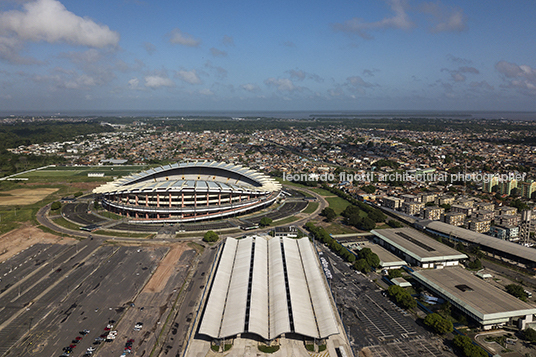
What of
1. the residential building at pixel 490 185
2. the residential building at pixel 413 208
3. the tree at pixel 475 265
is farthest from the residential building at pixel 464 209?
the residential building at pixel 490 185

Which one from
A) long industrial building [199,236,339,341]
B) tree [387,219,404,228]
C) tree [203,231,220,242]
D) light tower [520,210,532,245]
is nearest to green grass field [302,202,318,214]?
tree [387,219,404,228]

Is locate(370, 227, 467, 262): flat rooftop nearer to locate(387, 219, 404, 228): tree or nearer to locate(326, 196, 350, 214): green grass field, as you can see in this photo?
locate(387, 219, 404, 228): tree

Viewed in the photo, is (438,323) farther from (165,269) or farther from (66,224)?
(66,224)

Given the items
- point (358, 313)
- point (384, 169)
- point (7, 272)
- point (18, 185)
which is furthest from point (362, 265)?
point (18, 185)

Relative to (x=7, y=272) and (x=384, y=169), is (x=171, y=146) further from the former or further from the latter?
(x=7, y=272)

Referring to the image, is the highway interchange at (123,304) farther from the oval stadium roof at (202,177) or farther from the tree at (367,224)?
the oval stadium roof at (202,177)

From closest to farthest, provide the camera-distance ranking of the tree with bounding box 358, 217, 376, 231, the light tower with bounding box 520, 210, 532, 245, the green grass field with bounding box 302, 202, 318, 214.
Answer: the light tower with bounding box 520, 210, 532, 245, the tree with bounding box 358, 217, 376, 231, the green grass field with bounding box 302, 202, 318, 214
